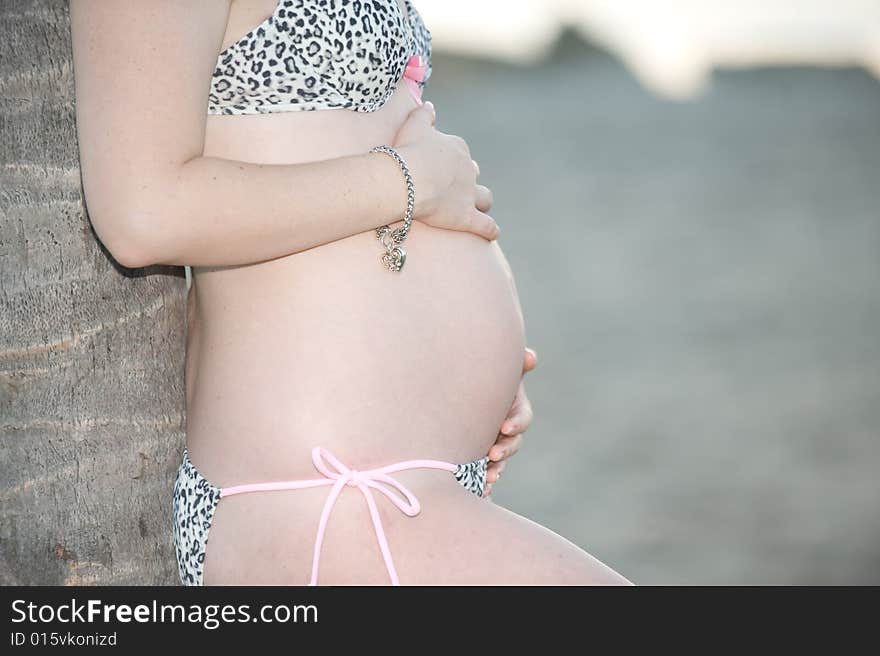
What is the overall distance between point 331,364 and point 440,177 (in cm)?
38

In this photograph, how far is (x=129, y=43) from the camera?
4.76 ft

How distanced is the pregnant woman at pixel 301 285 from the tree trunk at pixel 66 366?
0.12m

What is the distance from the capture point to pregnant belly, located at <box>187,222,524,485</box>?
64.1 inches

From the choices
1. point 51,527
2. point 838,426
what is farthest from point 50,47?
point 838,426

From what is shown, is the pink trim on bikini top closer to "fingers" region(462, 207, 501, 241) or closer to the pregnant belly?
the pregnant belly

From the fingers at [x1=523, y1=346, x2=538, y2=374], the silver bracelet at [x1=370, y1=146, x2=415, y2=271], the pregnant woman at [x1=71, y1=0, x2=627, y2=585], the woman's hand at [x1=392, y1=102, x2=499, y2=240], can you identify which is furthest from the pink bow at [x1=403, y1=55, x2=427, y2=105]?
the fingers at [x1=523, y1=346, x2=538, y2=374]

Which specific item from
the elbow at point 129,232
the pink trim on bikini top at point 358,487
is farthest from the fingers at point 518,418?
the elbow at point 129,232

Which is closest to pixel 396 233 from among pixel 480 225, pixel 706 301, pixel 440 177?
pixel 440 177

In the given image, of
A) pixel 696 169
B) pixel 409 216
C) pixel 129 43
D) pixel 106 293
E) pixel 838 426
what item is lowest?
pixel 838 426

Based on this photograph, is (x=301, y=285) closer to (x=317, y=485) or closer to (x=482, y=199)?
(x=317, y=485)

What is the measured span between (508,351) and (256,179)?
1.87 feet

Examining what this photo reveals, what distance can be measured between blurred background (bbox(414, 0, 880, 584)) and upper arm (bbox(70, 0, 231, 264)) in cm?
347

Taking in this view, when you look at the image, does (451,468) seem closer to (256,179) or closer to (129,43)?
(256,179)

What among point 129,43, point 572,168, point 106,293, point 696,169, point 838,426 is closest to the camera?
point 129,43
